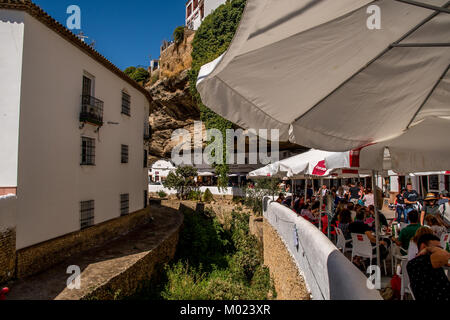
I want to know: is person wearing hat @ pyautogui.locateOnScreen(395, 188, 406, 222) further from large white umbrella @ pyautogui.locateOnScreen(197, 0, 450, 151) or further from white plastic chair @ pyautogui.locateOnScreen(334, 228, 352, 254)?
large white umbrella @ pyautogui.locateOnScreen(197, 0, 450, 151)

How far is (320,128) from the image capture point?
10.3 feet

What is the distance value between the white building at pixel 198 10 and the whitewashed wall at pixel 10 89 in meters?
19.5

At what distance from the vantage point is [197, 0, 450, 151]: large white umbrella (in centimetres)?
169

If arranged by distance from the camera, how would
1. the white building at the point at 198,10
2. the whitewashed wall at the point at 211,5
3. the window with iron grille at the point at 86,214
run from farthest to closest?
the white building at the point at 198,10
the whitewashed wall at the point at 211,5
the window with iron grille at the point at 86,214

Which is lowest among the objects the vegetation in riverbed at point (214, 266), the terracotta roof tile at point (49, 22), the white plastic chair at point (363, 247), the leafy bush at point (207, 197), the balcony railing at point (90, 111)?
the vegetation in riverbed at point (214, 266)

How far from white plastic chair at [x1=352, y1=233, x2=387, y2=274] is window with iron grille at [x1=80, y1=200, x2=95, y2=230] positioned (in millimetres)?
9475

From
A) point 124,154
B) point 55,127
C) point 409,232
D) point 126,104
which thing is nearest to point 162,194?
point 124,154

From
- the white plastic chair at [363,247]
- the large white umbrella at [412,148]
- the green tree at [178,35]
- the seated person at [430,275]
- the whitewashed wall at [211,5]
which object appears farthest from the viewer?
the green tree at [178,35]

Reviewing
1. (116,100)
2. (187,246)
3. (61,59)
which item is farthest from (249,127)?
(187,246)

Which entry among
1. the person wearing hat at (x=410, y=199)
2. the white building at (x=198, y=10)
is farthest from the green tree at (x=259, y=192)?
the white building at (x=198, y=10)

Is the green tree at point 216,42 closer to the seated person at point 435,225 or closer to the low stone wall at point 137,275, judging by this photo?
the low stone wall at point 137,275

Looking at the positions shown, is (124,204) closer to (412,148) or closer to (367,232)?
(367,232)

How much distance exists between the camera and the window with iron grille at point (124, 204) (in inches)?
562

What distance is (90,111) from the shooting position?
10773 mm
